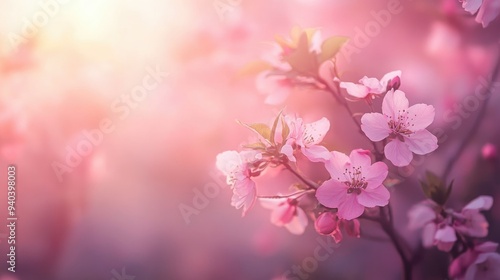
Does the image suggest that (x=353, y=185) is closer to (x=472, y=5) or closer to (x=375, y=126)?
(x=375, y=126)

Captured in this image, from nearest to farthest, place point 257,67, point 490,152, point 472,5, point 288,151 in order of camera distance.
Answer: point 288,151 → point 472,5 → point 257,67 → point 490,152

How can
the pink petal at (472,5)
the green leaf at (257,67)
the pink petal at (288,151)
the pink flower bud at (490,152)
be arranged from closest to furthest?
the pink petal at (288,151), the pink petal at (472,5), the green leaf at (257,67), the pink flower bud at (490,152)

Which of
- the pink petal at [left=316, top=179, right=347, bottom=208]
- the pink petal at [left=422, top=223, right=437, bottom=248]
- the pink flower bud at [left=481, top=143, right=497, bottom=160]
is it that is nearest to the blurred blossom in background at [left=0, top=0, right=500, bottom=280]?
the pink flower bud at [left=481, top=143, right=497, bottom=160]

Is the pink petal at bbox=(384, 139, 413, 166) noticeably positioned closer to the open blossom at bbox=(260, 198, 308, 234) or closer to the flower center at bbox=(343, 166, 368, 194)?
the flower center at bbox=(343, 166, 368, 194)

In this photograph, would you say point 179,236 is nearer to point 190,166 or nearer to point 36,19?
point 190,166

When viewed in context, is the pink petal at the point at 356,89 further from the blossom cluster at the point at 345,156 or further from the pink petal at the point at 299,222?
the pink petal at the point at 299,222

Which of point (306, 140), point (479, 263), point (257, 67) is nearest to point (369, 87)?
point (306, 140)

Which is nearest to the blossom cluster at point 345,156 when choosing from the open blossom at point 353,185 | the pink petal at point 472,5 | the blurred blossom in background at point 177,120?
the open blossom at point 353,185
